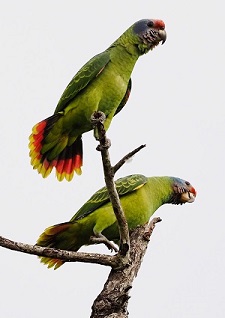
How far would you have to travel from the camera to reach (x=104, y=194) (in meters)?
6.24

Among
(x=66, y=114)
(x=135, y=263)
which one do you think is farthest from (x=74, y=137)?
(x=135, y=263)

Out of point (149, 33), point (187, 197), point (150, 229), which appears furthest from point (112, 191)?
point (187, 197)

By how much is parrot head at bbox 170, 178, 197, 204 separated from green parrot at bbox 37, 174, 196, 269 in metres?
0.22

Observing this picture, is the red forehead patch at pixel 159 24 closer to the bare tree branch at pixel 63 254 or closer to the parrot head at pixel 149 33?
the parrot head at pixel 149 33

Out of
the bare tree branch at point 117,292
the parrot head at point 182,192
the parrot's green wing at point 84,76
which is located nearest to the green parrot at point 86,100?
the parrot's green wing at point 84,76

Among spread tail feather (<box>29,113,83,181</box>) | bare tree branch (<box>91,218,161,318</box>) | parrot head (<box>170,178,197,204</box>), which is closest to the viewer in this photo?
bare tree branch (<box>91,218,161,318</box>)

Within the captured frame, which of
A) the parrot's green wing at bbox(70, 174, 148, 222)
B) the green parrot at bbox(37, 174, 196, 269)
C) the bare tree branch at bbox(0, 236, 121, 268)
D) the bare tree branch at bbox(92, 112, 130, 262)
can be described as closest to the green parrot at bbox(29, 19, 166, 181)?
the parrot's green wing at bbox(70, 174, 148, 222)

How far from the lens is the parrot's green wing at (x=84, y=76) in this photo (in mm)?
6117

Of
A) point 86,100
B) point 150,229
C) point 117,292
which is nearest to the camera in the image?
point 117,292

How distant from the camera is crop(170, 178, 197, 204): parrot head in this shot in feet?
22.6

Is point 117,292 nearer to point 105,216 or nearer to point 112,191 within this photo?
point 112,191

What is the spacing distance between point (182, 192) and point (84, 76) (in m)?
1.80

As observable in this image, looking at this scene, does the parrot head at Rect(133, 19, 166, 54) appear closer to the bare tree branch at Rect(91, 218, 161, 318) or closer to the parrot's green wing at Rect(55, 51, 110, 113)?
the parrot's green wing at Rect(55, 51, 110, 113)

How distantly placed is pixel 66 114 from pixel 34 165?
612 mm
